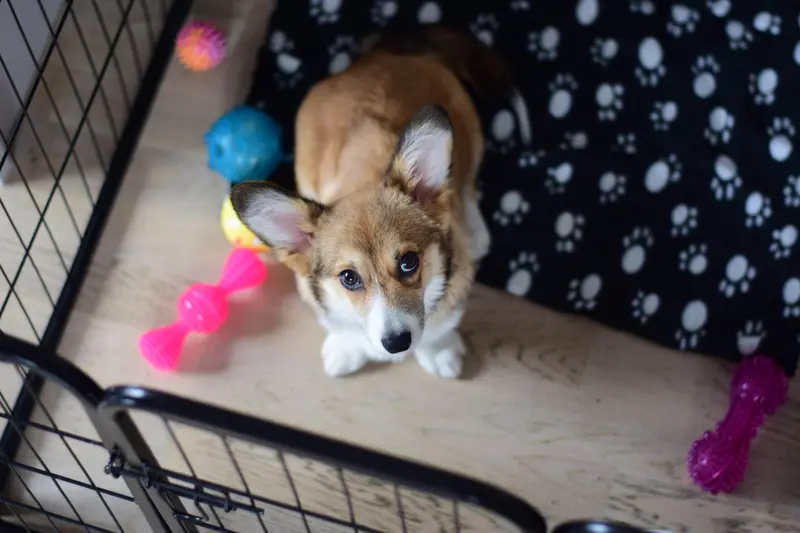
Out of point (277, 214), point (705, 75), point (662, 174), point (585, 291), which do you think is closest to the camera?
point (277, 214)

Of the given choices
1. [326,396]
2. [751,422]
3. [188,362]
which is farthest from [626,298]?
[188,362]

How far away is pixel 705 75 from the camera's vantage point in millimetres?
2309

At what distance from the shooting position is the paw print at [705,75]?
2297 mm

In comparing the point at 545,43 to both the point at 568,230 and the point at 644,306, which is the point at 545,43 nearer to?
the point at 568,230

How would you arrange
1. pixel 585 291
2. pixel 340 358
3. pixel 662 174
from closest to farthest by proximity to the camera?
pixel 340 358
pixel 585 291
pixel 662 174

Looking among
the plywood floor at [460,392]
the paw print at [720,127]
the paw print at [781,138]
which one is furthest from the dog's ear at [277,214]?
the paw print at [781,138]

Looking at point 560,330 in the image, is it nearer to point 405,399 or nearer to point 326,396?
point 405,399

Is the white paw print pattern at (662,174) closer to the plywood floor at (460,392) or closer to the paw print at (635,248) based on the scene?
the paw print at (635,248)

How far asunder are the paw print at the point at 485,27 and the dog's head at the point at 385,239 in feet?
3.11

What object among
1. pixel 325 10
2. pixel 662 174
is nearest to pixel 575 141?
pixel 662 174

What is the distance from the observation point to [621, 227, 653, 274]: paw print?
6.97 feet

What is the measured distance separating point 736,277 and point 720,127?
1.44 ft

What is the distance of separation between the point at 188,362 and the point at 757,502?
140 centimetres

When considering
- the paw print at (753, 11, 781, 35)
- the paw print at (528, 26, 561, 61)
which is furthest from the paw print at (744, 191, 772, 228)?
the paw print at (528, 26, 561, 61)
